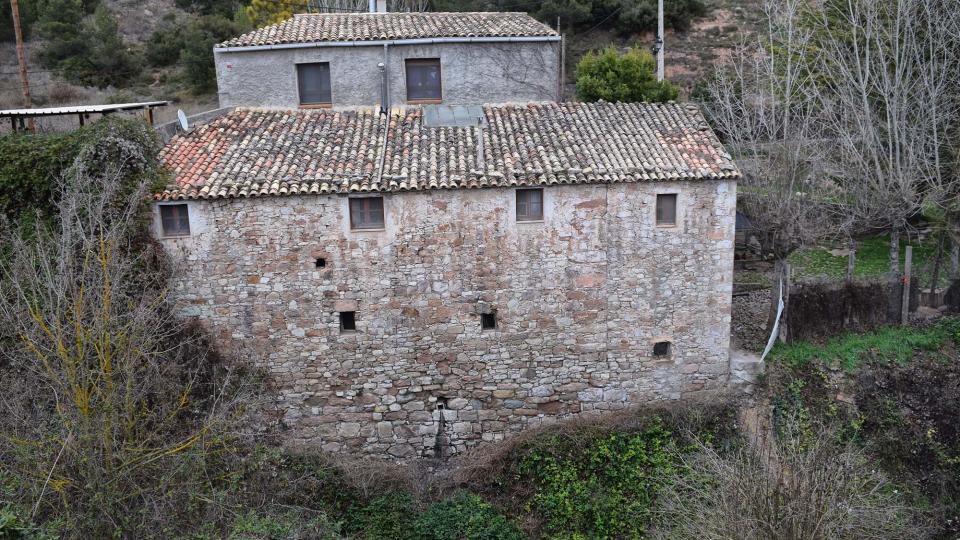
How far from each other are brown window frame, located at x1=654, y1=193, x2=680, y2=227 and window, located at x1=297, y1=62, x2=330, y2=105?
288 inches

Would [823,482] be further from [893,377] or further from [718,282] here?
[893,377]

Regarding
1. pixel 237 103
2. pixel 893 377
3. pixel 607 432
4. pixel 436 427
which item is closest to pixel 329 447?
pixel 436 427

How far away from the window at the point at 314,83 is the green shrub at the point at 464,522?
28.6 ft

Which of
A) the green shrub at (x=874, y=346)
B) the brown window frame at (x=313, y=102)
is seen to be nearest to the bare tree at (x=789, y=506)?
the green shrub at (x=874, y=346)

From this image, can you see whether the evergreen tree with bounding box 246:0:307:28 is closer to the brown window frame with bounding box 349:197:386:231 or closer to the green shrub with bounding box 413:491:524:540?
the brown window frame with bounding box 349:197:386:231

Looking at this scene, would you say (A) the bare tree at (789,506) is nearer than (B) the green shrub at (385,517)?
Yes

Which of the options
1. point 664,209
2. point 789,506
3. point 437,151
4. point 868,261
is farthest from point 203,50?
point 789,506

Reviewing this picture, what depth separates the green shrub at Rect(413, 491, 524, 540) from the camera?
1254cm

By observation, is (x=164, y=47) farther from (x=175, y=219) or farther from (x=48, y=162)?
(x=175, y=219)

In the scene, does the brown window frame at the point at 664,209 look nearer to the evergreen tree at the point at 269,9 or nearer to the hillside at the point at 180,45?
the hillside at the point at 180,45

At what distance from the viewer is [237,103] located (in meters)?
15.0

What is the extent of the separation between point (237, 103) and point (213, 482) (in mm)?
7866

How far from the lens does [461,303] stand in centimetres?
1316

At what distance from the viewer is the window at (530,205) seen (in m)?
12.9
